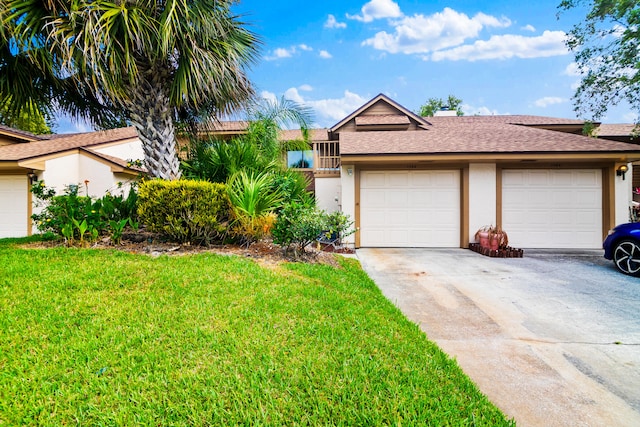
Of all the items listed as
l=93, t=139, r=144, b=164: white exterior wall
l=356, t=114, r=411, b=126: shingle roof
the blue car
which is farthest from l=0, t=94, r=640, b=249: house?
l=356, t=114, r=411, b=126: shingle roof

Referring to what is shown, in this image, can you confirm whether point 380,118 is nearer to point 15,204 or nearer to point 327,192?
point 327,192

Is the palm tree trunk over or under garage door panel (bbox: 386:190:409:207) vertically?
over

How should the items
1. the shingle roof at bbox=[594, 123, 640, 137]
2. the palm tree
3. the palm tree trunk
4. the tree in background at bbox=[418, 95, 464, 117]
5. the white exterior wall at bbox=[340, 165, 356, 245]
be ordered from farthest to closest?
the tree in background at bbox=[418, 95, 464, 117] → the shingle roof at bbox=[594, 123, 640, 137] → the white exterior wall at bbox=[340, 165, 356, 245] → the palm tree trunk → the palm tree

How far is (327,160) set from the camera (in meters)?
11.7

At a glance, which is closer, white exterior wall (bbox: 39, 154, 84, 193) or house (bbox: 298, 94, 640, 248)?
house (bbox: 298, 94, 640, 248)

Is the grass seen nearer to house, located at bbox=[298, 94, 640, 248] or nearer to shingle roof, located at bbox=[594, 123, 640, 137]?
house, located at bbox=[298, 94, 640, 248]

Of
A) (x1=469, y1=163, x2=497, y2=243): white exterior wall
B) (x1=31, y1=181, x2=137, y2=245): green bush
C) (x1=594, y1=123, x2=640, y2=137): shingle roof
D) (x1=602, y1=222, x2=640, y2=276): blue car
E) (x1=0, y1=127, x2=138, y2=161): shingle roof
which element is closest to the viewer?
(x1=31, y1=181, x2=137, y2=245): green bush

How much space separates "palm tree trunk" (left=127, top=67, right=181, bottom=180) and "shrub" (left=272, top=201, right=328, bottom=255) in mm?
2961

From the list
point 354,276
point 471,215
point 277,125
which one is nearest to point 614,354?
point 354,276

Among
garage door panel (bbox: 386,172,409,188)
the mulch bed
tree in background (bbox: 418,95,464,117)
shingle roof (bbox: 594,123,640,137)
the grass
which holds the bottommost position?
the grass

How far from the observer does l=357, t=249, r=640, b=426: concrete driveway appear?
90.5 inches

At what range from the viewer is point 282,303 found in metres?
3.43

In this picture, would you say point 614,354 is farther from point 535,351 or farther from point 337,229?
point 337,229

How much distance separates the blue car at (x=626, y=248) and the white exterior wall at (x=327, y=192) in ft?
23.7
